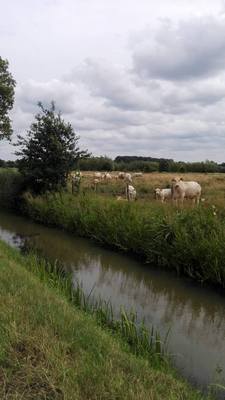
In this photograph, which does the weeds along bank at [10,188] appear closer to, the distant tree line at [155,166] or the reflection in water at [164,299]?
the reflection in water at [164,299]

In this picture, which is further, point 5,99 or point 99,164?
point 99,164

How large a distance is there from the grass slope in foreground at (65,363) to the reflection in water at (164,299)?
161 cm

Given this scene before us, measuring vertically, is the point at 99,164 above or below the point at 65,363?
above

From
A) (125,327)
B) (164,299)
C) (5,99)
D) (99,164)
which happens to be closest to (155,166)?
(99,164)

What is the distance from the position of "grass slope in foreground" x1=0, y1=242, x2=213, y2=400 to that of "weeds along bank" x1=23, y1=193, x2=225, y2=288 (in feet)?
19.0

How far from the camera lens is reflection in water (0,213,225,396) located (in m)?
6.96

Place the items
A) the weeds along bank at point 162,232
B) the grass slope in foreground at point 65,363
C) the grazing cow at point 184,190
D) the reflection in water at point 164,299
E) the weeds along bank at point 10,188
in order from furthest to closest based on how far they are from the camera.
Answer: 1. the weeds along bank at point 10,188
2. the grazing cow at point 184,190
3. the weeds along bank at point 162,232
4. the reflection in water at point 164,299
5. the grass slope in foreground at point 65,363

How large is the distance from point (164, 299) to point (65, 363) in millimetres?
5934

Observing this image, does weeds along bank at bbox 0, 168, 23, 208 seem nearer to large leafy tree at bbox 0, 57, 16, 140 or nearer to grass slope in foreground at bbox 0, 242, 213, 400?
large leafy tree at bbox 0, 57, 16, 140

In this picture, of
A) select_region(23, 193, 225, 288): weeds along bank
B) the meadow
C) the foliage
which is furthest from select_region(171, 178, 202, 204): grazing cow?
the foliage

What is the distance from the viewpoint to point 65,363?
4.50 metres

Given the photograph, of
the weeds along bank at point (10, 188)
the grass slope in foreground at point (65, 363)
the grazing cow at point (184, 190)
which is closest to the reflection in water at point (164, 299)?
the grass slope in foreground at point (65, 363)

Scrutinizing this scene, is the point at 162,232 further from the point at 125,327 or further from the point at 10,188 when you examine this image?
the point at 10,188

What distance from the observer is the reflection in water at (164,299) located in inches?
274
